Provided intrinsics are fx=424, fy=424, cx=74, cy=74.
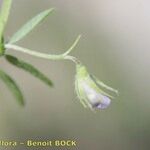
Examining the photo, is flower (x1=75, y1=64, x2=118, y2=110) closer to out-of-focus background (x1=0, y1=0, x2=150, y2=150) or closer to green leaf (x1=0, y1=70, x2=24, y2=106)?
green leaf (x1=0, y1=70, x2=24, y2=106)

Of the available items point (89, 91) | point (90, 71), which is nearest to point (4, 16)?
point (89, 91)

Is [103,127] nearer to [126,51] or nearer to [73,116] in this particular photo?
[73,116]

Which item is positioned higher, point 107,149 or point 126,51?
point 126,51

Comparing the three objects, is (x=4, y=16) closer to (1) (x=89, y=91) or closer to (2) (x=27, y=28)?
(2) (x=27, y=28)

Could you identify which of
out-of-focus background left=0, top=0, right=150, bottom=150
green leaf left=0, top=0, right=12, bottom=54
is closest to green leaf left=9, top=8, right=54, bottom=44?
green leaf left=0, top=0, right=12, bottom=54

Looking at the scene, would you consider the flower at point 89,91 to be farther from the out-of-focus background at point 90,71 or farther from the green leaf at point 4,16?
the out-of-focus background at point 90,71

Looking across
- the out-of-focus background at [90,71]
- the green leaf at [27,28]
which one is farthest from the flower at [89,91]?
the out-of-focus background at [90,71]

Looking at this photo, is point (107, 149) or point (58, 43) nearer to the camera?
point (58, 43)

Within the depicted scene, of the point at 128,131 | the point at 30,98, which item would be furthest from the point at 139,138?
the point at 30,98

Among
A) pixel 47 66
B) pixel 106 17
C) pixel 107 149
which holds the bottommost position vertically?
pixel 107 149
